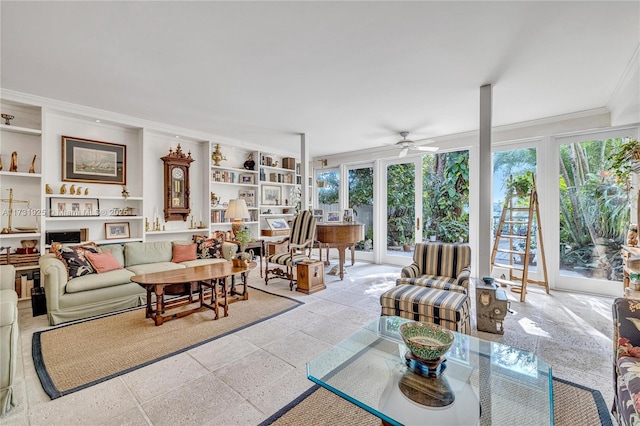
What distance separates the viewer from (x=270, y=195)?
21.4ft

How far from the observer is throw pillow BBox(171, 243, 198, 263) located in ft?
13.7

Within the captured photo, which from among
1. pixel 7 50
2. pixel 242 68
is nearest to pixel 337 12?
pixel 242 68

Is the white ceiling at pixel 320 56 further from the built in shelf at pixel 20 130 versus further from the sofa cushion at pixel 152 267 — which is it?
the sofa cushion at pixel 152 267

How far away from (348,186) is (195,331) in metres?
4.92

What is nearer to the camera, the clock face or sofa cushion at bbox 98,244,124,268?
sofa cushion at bbox 98,244,124,268

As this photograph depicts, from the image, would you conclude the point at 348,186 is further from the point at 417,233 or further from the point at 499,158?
the point at 499,158

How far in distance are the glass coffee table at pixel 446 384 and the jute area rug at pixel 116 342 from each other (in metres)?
1.54

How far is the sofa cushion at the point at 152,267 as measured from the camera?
140 inches

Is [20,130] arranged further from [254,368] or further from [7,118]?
[254,368]

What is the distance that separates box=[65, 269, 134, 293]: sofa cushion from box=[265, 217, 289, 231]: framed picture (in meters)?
3.11

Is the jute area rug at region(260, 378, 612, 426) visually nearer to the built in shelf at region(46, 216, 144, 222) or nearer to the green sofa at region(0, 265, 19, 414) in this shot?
the green sofa at region(0, 265, 19, 414)

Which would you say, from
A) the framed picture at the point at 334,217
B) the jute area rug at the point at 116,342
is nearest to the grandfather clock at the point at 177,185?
the jute area rug at the point at 116,342

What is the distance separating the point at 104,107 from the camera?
3799 mm

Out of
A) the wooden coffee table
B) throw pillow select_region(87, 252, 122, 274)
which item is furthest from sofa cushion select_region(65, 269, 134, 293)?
the wooden coffee table
